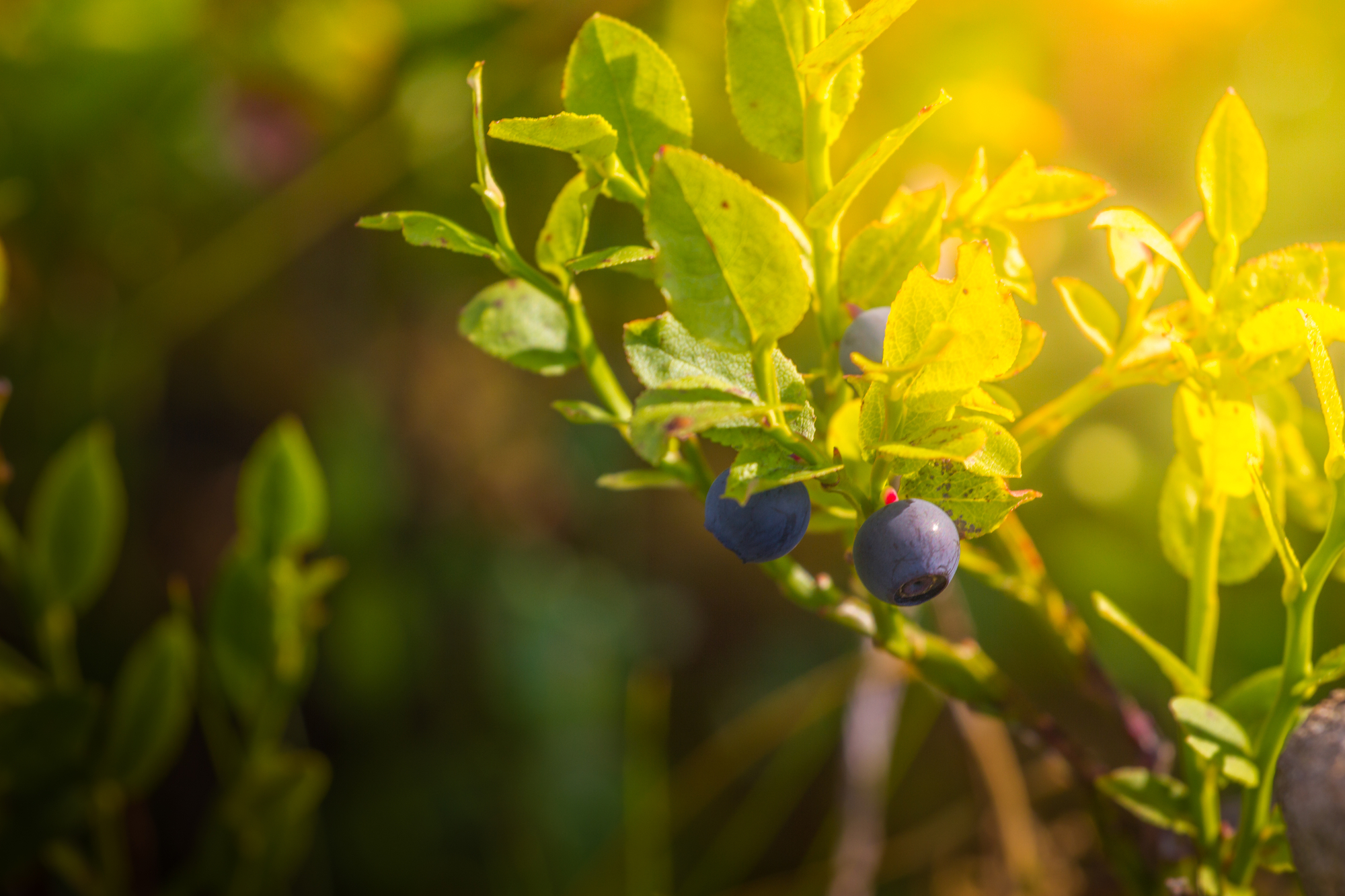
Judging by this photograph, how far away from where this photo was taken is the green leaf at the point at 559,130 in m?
0.18

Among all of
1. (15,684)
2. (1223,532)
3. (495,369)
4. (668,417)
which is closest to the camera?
(668,417)

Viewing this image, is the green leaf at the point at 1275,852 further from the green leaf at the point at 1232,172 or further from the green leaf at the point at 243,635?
the green leaf at the point at 243,635

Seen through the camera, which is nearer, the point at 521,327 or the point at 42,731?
the point at 521,327

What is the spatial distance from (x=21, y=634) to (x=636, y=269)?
2.44 ft

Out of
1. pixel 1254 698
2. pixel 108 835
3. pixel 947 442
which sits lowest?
pixel 108 835

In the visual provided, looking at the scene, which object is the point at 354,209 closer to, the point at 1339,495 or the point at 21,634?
the point at 21,634

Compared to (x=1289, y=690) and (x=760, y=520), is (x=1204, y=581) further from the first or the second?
(x=760, y=520)

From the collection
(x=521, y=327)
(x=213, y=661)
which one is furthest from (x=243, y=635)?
(x=521, y=327)

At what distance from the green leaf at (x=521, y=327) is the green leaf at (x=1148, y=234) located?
14 cm

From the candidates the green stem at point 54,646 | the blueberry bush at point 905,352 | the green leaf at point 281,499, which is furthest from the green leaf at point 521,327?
the green stem at point 54,646

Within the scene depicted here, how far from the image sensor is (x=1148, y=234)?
211 millimetres

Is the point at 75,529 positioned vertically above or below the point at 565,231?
below

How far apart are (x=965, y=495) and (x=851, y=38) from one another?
102 mm

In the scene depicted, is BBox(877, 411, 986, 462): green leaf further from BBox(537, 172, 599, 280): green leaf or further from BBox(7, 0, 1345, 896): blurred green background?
BBox(7, 0, 1345, 896): blurred green background
